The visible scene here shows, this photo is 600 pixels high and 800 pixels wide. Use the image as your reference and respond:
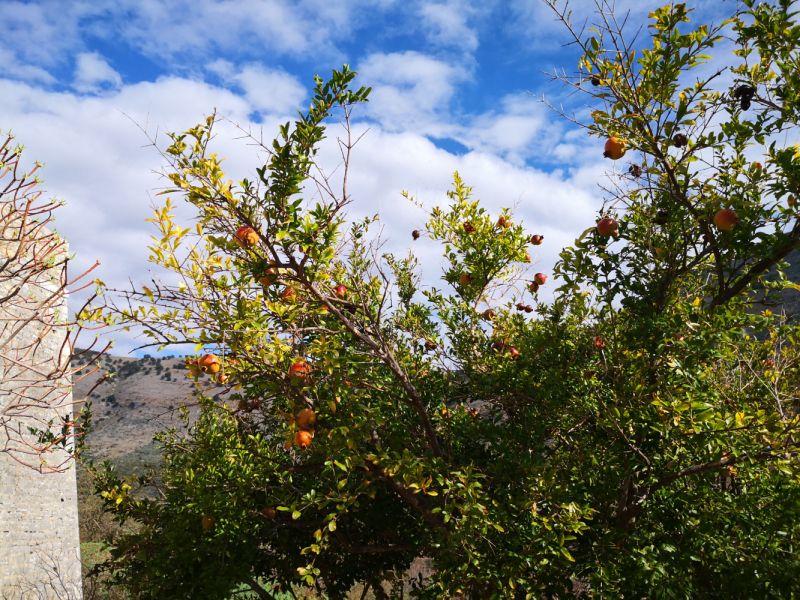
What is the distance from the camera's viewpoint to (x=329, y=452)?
2660 mm

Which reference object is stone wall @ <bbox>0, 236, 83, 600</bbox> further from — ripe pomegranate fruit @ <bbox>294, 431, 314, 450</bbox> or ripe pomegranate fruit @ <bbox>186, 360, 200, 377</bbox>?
ripe pomegranate fruit @ <bbox>294, 431, 314, 450</bbox>

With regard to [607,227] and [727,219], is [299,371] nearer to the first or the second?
[607,227]

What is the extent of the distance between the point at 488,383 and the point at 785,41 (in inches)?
92.7

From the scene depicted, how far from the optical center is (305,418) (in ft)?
8.84

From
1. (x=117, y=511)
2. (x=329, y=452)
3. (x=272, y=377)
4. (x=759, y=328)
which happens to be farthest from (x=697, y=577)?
(x=117, y=511)

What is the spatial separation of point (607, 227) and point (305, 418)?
1.90 metres

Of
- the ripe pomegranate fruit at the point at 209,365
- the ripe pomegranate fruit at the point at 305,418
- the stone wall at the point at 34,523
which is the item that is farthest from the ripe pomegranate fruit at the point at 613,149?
the stone wall at the point at 34,523

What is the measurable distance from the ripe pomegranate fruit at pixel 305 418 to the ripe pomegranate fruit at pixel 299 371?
0.17 m

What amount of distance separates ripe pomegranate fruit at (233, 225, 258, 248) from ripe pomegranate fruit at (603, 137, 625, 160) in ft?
6.06

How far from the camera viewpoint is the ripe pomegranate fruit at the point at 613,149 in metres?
2.60

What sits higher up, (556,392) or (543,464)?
(556,392)

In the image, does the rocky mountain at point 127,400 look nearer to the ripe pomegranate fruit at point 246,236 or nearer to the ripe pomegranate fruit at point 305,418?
the ripe pomegranate fruit at point 305,418

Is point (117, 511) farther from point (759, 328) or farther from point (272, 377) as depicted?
point (759, 328)

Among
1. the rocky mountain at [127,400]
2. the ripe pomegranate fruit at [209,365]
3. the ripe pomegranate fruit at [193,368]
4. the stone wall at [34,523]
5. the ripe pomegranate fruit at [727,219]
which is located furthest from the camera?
the rocky mountain at [127,400]
